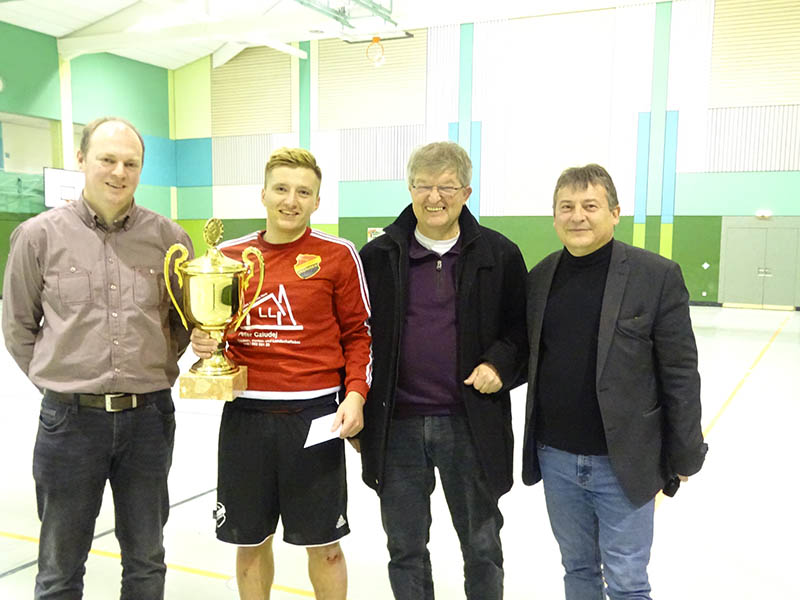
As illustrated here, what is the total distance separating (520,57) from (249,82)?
768cm

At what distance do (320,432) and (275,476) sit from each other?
21 cm

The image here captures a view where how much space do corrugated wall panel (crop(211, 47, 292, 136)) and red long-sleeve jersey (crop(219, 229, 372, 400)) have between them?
17745 millimetres

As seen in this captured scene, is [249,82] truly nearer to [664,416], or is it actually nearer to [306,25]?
[306,25]

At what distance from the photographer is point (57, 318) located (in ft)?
7.14

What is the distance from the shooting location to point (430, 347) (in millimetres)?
2303

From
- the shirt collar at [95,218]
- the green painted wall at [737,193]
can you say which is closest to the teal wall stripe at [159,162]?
the green painted wall at [737,193]

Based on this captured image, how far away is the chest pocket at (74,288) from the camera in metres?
2.17

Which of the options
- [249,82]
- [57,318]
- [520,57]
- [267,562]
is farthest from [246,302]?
[249,82]

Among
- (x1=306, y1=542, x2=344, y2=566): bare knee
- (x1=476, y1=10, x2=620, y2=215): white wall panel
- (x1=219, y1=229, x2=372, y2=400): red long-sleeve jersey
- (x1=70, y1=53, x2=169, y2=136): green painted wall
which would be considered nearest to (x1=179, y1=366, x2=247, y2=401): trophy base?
(x1=219, y1=229, x2=372, y2=400): red long-sleeve jersey

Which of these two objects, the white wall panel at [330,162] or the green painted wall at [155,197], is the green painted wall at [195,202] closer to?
the green painted wall at [155,197]

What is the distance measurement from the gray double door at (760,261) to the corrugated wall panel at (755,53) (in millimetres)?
2647

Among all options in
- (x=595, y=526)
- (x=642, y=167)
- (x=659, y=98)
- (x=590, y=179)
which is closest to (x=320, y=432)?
(x=595, y=526)

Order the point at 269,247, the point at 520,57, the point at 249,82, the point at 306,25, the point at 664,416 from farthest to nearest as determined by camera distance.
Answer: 1. the point at 249,82
2. the point at 520,57
3. the point at 306,25
4. the point at 269,247
5. the point at 664,416

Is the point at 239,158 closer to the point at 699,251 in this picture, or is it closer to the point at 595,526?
the point at 699,251
